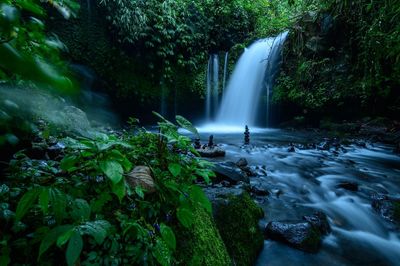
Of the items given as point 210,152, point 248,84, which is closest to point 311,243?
point 210,152

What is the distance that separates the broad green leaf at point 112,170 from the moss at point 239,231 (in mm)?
1301

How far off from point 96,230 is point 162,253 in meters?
0.33

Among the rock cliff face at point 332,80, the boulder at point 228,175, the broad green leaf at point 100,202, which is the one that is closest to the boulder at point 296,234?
the boulder at point 228,175

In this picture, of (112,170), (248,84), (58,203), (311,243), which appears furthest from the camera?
(248,84)

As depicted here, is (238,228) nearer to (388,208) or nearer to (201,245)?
(201,245)

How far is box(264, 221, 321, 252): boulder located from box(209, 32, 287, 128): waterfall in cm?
959

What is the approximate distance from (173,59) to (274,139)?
212 inches

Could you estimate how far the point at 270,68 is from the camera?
12070 millimetres

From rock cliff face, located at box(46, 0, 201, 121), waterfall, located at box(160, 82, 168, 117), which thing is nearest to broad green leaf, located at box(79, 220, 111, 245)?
rock cliff face, located at box(46, 0, 201, 121)

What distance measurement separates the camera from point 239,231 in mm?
2441

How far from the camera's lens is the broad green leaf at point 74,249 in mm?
1027

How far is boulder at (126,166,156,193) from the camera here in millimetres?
1551

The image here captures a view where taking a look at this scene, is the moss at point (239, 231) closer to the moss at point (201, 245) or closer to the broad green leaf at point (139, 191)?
the moss at point (201, 245)

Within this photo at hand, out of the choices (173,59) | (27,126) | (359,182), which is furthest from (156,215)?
(173,59)
